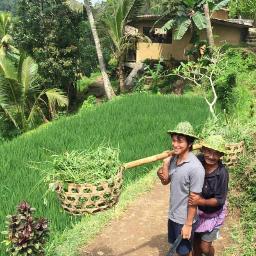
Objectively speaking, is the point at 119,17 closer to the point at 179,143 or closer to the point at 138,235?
the point at 138,235

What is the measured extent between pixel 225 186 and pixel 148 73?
15679 millimetres

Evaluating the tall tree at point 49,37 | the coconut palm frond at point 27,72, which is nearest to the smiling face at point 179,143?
the coconut palm frond at point 27,72

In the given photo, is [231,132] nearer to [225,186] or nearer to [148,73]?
[225,186]

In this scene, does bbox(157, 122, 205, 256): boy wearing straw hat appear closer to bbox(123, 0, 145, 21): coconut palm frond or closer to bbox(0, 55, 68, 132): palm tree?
bbox(0, 55, 68, 132): palm tree

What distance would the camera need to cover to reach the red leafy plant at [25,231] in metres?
2.90

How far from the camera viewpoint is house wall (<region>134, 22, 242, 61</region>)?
18.8 m

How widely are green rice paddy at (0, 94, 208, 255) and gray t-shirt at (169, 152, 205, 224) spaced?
151 centimetres

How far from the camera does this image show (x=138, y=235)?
16.0ft

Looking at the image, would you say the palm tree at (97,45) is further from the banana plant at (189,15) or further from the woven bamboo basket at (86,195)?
the woven bamboo basket at (86,195)

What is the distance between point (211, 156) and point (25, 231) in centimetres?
146

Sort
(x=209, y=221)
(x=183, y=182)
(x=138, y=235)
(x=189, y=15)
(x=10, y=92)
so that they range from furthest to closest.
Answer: (x=189, y=15), (x=10, y=92), (x=138, y=235), (x=209, y=221), (x=183, y=182)

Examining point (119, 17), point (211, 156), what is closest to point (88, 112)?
point (119, 17)

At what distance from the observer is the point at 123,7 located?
1652 cm

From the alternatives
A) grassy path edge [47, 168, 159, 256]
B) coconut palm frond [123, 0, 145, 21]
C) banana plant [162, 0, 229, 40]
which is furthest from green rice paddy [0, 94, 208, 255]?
coconut palm frond [123, 0, 145, 21]
